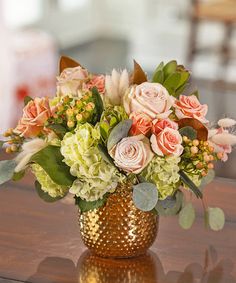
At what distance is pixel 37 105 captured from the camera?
5.51ft

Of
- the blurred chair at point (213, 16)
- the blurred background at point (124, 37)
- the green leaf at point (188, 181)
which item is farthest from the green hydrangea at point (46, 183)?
the blurred chair at point (213, 16)

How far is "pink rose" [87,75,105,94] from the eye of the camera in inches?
67.4

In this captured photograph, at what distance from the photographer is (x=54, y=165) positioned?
5.31 feet

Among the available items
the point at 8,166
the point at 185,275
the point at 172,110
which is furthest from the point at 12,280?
the point at 172,110

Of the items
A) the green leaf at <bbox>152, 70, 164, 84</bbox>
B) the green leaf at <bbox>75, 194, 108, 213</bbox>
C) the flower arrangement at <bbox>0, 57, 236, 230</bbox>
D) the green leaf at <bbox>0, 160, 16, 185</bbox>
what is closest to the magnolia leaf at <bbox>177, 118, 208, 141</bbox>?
the flower arrangement at <bbox>0, 57, 236, 230</bbox>

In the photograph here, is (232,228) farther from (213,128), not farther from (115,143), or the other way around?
(115,143)

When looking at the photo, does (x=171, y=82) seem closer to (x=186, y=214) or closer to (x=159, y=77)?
(x=159, y=77)

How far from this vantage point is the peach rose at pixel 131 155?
154 centimetres

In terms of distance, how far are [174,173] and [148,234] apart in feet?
0.64

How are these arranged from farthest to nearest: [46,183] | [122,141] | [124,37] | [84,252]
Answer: [124,37] < [84,252] < [46,183] < [122,141]

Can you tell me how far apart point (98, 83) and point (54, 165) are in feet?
0.72

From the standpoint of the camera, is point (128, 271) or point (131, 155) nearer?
point (131, 155)

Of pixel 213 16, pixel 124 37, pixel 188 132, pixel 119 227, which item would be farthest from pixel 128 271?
pixel 124 37

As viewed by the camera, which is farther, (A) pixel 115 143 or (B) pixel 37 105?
(B) pixel 37 105
